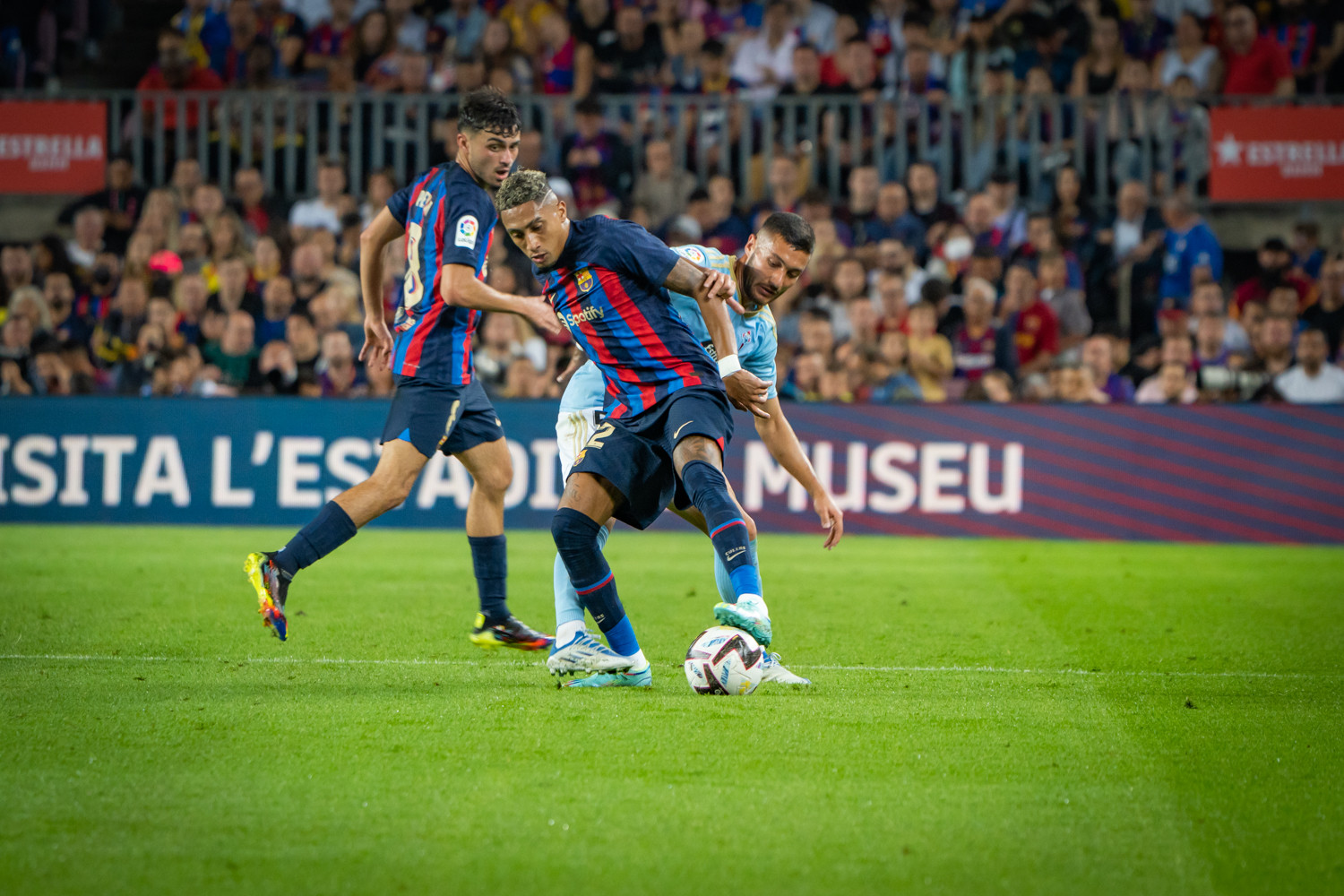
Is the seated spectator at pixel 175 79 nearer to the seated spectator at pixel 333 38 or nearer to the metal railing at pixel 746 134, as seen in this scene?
the metal railing at pixel 746 134

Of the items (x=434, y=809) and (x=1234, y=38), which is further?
(x=1234, y=38)

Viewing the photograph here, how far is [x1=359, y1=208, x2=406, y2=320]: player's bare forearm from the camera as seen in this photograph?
6367mm

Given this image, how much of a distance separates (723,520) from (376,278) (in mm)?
2573

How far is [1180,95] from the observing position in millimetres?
14844

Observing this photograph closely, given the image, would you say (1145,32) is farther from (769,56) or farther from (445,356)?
(445,356)

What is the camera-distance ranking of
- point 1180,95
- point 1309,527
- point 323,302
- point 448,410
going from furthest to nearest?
1. point 1180,95
2. point 323,302
3. point 1309,527
4. point 448,410

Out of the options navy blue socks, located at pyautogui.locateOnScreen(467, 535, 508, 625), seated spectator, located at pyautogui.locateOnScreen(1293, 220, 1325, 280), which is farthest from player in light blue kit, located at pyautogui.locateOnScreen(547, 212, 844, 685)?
seated spectator, located at pyautogui.locateOnScreen(1293, 220, 1325, 280)

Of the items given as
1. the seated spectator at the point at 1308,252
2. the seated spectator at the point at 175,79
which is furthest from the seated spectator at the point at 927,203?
the seated spectator at the point at 175,79

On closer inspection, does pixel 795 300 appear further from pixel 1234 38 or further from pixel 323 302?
pixel 1234 38

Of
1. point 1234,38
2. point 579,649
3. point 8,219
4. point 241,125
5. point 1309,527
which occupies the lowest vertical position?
point 1309,527

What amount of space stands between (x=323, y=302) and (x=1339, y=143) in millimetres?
10009

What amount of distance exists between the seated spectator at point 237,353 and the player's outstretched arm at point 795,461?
866 cm

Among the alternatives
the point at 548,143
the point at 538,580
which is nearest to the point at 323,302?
the point at 548,143

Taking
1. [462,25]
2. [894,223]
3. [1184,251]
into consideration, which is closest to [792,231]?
[894,223]
